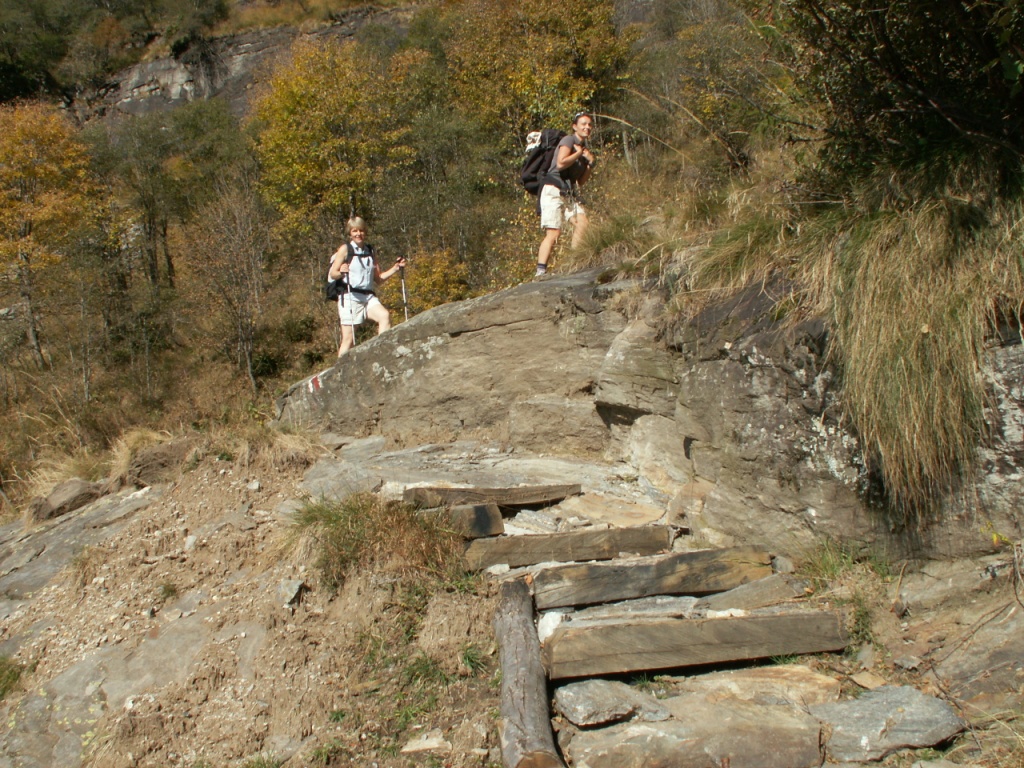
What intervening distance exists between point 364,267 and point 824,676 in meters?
6.04

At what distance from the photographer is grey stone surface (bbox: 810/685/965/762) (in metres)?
3.23

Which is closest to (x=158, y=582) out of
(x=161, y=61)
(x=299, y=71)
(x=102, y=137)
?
(x=299, y=71)

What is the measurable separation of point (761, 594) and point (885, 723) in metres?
1.03

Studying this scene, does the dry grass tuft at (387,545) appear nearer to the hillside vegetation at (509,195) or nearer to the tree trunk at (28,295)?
the hillside vegetation at (509,195)

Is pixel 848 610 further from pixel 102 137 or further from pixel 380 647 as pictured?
pixel 102 137

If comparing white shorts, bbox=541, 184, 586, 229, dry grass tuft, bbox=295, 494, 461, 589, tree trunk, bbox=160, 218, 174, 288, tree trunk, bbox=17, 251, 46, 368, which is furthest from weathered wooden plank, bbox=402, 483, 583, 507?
tree trunk, bbox=160, 218, 174, 288

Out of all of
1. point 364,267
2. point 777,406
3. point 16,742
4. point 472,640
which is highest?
point 364,267

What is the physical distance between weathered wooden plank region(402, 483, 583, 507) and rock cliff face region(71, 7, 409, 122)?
160ft

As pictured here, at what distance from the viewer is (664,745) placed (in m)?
3.33

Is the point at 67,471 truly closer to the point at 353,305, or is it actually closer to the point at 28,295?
the point at 353,305

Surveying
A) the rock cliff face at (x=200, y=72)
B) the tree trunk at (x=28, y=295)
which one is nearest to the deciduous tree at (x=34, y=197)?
the tree trunk at (x=28, y=295)

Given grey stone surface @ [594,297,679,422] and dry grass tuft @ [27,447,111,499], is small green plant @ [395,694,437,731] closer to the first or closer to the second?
grey stone surface @ [594,297,679,422]

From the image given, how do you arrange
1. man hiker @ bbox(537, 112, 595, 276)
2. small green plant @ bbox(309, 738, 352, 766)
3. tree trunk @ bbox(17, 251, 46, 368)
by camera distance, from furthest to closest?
tree trunk @ bbox(17, 251, 46, 368), man hiker @ bbox(537, 112, 595, 276), small green plant @ bbox(309, 738, 352, 766)

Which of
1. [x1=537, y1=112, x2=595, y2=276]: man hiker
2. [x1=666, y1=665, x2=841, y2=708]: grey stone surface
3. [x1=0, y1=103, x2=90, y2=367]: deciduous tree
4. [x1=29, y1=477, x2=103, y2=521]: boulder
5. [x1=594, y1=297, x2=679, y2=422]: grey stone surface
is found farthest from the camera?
[x1=0, y1=103, x2=90, y2=367]: deciduous tree
